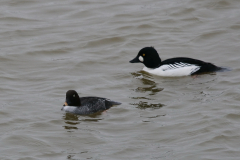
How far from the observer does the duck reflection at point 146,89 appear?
11148 mm

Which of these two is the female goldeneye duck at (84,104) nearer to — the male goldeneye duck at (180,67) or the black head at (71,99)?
the black head at (71,99)

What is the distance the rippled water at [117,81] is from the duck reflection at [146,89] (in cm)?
2

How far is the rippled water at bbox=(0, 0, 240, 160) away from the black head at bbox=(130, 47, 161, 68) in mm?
302

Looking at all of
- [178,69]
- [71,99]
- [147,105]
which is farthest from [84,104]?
[178,69]

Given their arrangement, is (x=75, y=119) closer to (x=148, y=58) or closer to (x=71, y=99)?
(x=71, y=99)

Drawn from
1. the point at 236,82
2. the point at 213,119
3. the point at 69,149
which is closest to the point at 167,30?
the point at 236,82

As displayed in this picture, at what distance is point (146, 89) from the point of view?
12.4m

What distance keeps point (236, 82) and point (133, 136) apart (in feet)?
12.6

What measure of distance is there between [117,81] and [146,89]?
73 cm

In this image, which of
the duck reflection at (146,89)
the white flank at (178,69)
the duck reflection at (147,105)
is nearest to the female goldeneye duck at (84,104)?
the duck reflection at (147,105)

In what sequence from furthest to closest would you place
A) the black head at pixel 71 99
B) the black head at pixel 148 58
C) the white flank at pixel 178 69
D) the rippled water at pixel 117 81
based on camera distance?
the black head at pixel 148 58, the white flank at pixel 178 69, the black head at pixel 71 99, the rippled water at pixel 117 81

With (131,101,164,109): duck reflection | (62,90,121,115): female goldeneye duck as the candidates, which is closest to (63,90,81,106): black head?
(62,90,121,115): female goldeneye duck

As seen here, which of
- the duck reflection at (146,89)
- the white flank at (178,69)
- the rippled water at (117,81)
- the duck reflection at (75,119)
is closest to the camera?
the rippled water at (117,81)

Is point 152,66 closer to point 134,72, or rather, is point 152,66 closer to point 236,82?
point 134,72
